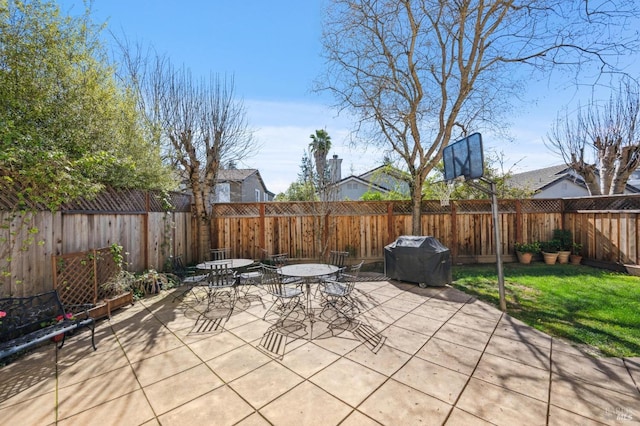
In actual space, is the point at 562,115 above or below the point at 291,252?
above

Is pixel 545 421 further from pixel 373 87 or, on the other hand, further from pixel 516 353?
pixel 373 87

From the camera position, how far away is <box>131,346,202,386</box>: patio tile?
8.19 feet

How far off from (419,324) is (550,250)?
7.05 meters

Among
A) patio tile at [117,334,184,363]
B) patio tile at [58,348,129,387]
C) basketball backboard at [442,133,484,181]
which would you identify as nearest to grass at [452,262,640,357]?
basketball backboard at [442,133,484,181]

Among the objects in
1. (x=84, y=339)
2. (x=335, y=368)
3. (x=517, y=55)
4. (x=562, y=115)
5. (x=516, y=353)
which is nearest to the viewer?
(x=335, y=368)

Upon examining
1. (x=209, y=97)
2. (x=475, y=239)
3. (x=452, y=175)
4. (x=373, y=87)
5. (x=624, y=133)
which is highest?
(x=373, y=87)

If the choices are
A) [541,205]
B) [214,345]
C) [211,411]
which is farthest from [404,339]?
[541,205]

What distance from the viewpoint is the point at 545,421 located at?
1892mm

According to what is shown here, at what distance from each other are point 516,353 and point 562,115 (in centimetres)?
1017

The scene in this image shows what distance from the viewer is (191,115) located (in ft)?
21.2

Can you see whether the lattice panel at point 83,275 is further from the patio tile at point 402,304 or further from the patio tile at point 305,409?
the patio tile at point 402,304

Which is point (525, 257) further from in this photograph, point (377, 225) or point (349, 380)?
point (349, 380)

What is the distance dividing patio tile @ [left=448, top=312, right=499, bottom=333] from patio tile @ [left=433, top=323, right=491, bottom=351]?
12 centimetres

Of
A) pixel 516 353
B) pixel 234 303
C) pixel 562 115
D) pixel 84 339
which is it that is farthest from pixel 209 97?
pixel 562 115
